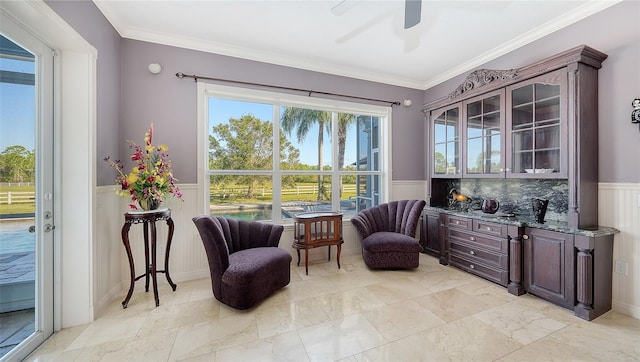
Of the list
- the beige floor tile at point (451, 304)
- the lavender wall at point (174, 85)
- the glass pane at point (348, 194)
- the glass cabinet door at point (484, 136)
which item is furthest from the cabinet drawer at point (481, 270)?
the lavender wall at point (174, 85)

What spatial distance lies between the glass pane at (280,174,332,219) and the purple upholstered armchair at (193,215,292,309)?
1000 millimetres

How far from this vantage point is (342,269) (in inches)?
129

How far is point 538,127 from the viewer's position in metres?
2.58

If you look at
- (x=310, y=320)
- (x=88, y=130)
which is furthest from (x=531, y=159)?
(x=88, y=130)

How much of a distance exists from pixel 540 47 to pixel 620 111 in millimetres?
1098

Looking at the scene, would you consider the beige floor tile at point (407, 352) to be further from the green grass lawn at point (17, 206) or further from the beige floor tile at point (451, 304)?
the green grass lawn at point (17, 206)

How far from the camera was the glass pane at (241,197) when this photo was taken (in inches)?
127

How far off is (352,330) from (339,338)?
0.49 feet

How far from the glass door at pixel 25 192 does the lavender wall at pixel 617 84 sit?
15.6ft

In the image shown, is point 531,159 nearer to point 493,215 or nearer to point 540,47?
point 493,215

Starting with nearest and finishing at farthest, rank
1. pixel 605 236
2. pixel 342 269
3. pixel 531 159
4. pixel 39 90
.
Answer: pixel 39 90
pixel 605 236
pixel 531 159
pixel 342 269

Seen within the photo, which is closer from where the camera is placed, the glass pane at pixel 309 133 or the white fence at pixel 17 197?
the white fence at pixel 17 197

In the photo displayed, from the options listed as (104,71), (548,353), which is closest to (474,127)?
(548,353)

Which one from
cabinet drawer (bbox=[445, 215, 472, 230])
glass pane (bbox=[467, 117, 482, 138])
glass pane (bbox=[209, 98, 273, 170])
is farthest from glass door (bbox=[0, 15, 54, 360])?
glass pane (bbox=[467, 117, 482, 138])
